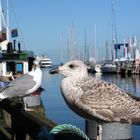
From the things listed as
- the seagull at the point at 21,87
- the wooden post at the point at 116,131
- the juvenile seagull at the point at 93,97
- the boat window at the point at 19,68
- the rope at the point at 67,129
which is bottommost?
the boat window at the point at 19,68

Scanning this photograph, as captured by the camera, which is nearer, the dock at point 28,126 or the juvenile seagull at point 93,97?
the dock at point 28,126

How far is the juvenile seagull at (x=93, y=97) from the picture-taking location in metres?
5.00

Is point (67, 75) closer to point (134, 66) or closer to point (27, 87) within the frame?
point (27, 87)

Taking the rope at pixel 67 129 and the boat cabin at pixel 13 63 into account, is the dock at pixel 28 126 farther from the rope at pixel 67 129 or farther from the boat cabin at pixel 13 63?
the boat cabin at pixel 13 63

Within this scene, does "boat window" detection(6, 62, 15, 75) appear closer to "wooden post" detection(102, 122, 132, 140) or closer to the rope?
"wooden post" detection(102, 122, 132, 140)

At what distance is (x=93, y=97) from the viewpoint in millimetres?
5082

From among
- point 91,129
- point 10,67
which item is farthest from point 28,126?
point 10,67

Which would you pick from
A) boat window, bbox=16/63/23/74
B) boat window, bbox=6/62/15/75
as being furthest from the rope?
boat window, bbox=6/62/15/75

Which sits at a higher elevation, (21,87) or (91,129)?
(21,87)

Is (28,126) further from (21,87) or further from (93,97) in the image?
(21,87)

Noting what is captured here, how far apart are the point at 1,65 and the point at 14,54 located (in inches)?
38.3

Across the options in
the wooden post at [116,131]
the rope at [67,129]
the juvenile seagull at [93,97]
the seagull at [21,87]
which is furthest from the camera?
the seagull at [21,87]

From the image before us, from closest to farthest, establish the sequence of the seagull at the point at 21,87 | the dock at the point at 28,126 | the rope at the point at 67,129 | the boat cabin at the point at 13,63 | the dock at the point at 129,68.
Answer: the rope at the point at 67,129, the dock at the point at 28,126, the seagull at the point at 21,87, the boat cabin at the point at 13,63, the dock at the point at 129,68

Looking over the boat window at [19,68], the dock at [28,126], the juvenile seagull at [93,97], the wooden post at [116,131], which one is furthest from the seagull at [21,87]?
the boat window at [19,68]
